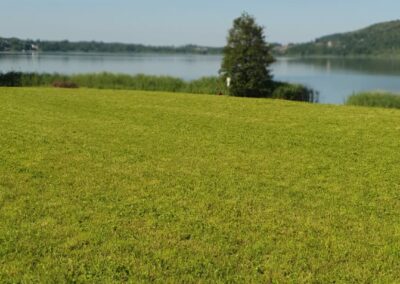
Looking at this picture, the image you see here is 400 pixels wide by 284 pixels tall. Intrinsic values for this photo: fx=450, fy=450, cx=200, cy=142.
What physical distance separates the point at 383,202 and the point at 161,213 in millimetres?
2810

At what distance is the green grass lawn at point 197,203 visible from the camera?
3924 mm

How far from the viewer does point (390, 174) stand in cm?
695

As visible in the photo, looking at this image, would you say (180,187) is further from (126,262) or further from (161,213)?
(126,262)

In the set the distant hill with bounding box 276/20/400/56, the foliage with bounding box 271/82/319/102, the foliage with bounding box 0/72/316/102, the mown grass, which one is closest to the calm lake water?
the foliage with bounding box 0/72/316/102

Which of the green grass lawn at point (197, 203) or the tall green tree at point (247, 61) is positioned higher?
the tall green tree at point (247, 61)

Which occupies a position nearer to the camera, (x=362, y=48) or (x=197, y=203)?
(x=197, y=203)

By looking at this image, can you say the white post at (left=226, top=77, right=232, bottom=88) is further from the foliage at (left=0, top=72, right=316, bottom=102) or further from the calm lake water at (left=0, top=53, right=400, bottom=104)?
the calm lake water at (left=0, top=53, right=400, bottom=104)

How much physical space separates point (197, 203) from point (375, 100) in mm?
16909

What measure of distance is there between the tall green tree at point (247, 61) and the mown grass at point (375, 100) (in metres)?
4.97

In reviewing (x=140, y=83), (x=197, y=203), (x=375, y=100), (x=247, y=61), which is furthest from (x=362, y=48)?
(x=197, y=203)

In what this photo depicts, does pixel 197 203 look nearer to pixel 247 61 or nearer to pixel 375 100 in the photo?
pixel 375 100

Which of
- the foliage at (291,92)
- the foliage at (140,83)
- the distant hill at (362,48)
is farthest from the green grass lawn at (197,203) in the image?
the distant hill at (362,48)

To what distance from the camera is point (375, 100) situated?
2019 cm

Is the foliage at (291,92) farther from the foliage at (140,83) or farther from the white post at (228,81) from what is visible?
the white post at (228,81)
